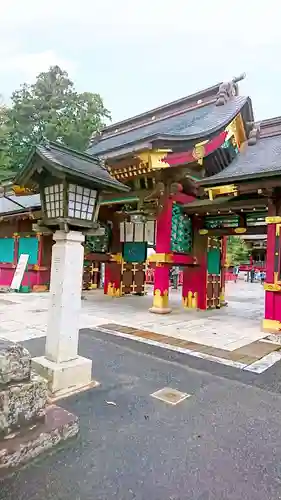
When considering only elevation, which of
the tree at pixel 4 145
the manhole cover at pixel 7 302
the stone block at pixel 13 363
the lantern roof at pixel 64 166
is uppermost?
the tree at pixel 4 145

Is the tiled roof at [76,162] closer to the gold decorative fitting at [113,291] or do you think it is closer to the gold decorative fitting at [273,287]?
the gold decorative fitting at [273,287]

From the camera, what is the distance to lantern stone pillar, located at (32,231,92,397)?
330cm

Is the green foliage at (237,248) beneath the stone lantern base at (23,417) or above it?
above

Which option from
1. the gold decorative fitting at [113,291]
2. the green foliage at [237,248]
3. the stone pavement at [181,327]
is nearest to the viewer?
the stone pavement at [181,327]

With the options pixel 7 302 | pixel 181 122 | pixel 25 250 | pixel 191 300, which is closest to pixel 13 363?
pixel 7 302

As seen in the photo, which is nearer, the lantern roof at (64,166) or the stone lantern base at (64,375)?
the stone lantern base at (64,375)

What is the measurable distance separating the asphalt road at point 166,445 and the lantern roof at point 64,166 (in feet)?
7.46

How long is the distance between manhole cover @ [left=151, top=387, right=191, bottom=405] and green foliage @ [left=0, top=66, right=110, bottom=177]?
24.0 m

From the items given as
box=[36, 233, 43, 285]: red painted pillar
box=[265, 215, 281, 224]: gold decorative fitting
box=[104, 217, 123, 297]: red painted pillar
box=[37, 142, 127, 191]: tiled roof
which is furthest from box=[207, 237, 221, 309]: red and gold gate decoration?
box=[36, 233, 43, 285]: red painted pillar

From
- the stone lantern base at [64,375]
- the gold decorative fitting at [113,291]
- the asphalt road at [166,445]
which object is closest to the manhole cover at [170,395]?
the asphalt road at [166,445]

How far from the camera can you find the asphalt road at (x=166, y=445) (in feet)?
6.19

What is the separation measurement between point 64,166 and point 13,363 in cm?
191

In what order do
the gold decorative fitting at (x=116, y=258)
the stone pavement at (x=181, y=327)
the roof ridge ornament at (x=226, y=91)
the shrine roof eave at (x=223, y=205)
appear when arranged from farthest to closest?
1. the gold decorative fitting at (x=116, y=258)
2. the roof ridge ornament at (x=226, y=91)
3. the shrine roof eave at (x=223, y=205)
4. the stone pavement at (x=181, y=327)

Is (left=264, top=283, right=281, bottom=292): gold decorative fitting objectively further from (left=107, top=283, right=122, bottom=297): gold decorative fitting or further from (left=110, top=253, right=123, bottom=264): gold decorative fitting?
(left=107, top=283, right=122, bottom=297): gold decorative fitting
